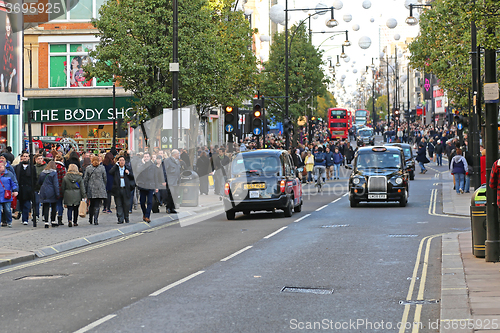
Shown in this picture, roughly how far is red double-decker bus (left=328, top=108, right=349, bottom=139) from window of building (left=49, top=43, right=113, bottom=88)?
1666 inches

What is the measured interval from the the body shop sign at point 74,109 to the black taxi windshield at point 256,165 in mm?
28116

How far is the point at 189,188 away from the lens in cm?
2431

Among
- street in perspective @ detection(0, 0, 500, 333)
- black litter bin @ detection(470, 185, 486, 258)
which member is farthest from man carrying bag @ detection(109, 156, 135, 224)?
black litter bin @ detection(470, 185, 486, 258)

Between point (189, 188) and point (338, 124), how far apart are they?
63.5 metres

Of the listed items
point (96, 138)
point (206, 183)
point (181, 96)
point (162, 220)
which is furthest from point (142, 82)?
point (162, 220)

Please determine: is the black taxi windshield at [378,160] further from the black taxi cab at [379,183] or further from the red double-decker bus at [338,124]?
the red double-decker bus at [338,124]

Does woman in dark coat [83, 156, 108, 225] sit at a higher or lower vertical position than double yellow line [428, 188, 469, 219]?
higher

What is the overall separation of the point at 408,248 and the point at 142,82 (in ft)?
78.9

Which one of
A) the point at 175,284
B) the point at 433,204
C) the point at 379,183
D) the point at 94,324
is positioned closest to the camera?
Result: the point at 94,324

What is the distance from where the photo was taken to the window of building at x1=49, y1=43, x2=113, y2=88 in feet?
157

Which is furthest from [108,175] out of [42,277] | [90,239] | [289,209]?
[42,277]

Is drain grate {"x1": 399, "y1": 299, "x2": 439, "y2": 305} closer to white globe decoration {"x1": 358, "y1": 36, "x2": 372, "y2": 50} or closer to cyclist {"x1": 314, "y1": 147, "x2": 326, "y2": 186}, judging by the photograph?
cyclist {"x1": 314, "y1": 147, "x2": 326, "y2": 186}

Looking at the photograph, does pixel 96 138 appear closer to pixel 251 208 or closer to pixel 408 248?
pixel 251 208

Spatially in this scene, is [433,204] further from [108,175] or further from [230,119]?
[108,175]
